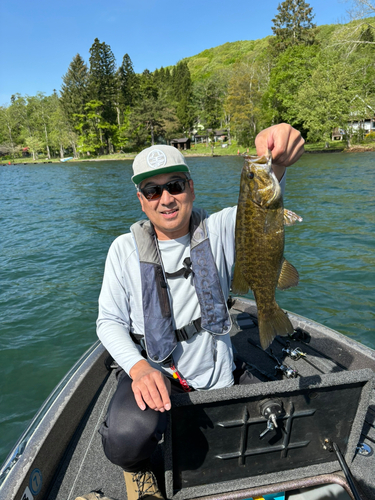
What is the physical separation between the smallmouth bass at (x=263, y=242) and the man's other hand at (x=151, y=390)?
67 cm

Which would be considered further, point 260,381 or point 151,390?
point 260,381

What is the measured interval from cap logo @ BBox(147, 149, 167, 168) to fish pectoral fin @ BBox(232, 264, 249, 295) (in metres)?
0.89

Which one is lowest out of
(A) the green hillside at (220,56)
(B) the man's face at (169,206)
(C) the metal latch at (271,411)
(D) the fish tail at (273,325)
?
(C) the metal latch at (271,411)

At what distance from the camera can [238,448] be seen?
2.53 metres

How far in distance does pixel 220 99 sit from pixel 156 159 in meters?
88.6

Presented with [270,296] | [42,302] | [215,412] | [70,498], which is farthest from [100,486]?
[42,302]

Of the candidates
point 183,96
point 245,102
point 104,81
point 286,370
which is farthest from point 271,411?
point 183,96

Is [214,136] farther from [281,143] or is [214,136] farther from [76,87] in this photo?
[281,143]

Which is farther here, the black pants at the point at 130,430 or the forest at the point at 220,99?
the forest at the point at 220,99

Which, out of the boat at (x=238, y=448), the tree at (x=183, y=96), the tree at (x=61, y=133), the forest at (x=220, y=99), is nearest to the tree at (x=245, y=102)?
the forest at (x=220, y=99)

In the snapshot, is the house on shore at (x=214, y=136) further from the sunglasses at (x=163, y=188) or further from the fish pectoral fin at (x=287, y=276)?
the fish pectoral fin at (x=287, y=276)

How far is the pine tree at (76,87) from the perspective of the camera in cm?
7119

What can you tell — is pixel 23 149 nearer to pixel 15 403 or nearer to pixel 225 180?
pixel 225 180

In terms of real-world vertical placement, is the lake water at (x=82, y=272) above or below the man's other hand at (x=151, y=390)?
below
